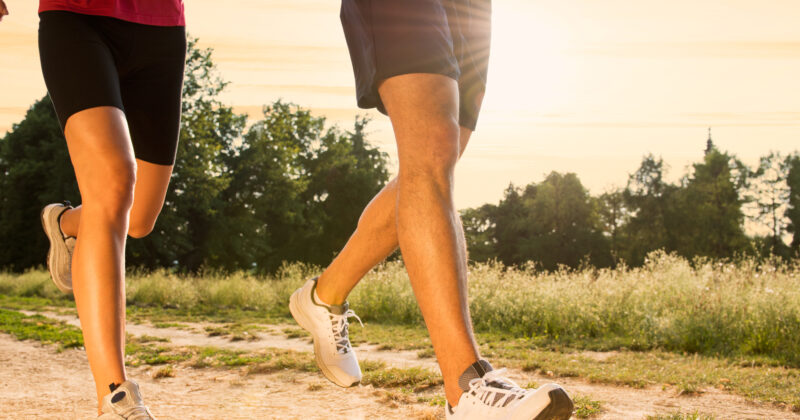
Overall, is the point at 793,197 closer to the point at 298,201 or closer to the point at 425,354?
the point at 298,201

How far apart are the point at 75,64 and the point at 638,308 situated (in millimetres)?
7719

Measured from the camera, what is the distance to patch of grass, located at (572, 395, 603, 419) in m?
3.20

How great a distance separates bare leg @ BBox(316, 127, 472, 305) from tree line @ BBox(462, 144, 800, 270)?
143 feet

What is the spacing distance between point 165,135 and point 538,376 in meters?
3.02

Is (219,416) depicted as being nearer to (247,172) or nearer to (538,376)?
(538,376)

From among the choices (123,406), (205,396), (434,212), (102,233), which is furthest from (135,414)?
(205,396)

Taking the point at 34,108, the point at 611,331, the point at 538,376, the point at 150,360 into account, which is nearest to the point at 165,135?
the point at 150,360

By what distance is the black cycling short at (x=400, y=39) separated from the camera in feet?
6.89

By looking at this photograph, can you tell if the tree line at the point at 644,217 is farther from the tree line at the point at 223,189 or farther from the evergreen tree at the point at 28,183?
the evergreen tree at the point at 28,183

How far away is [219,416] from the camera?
126 inches

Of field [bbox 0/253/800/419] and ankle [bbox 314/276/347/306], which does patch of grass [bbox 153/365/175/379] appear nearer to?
field [bbox 0/253/800/419]

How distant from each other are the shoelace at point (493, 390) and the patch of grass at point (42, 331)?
5240 mm

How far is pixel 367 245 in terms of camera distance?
113 inches

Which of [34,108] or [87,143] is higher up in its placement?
[34,108]
